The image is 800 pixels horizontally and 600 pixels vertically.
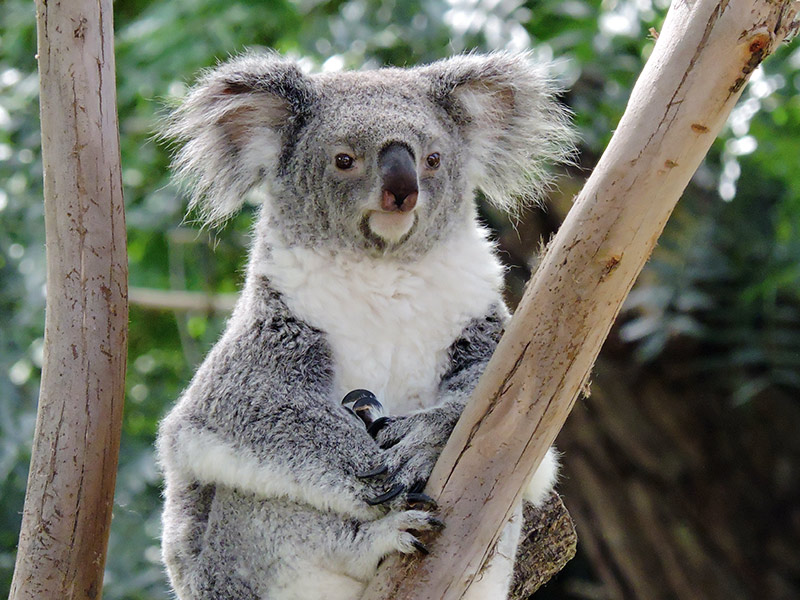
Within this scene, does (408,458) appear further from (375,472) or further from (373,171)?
(373,171)

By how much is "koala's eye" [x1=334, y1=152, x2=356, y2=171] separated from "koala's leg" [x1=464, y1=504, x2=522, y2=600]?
3.05 ft

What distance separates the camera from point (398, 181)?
86.2 inches

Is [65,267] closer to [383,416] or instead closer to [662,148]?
[383,416]

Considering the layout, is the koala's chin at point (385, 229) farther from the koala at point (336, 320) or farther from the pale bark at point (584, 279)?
the pale bark at point (584, 279)

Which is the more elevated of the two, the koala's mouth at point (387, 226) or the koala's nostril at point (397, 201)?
the koala's nostril at point (397, 201)

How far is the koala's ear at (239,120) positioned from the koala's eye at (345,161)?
23cm

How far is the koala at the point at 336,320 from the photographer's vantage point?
2.14 meters

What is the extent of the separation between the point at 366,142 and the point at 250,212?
2.50 metres

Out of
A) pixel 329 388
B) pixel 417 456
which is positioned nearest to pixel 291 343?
pixel 329 388

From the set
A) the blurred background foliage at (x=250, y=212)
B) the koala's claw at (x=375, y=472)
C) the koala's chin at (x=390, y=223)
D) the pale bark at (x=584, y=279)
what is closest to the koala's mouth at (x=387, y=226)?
the koala's chin at (x=390, y=223)

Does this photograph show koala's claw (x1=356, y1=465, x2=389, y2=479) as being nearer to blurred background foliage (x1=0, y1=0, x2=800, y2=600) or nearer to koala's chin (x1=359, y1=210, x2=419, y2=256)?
koala's chin (x1=359, y1=210, x2=419, y2=256)

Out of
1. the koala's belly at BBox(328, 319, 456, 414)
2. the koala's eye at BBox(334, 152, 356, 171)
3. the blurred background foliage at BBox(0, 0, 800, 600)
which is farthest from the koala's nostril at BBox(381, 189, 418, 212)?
the blurred background foliage at BBox(0, 0, 800, 600)

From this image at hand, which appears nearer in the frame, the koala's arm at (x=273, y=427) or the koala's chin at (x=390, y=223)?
the koala's arm at (x=273, y=427)

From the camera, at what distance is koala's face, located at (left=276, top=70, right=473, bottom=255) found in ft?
7.45
